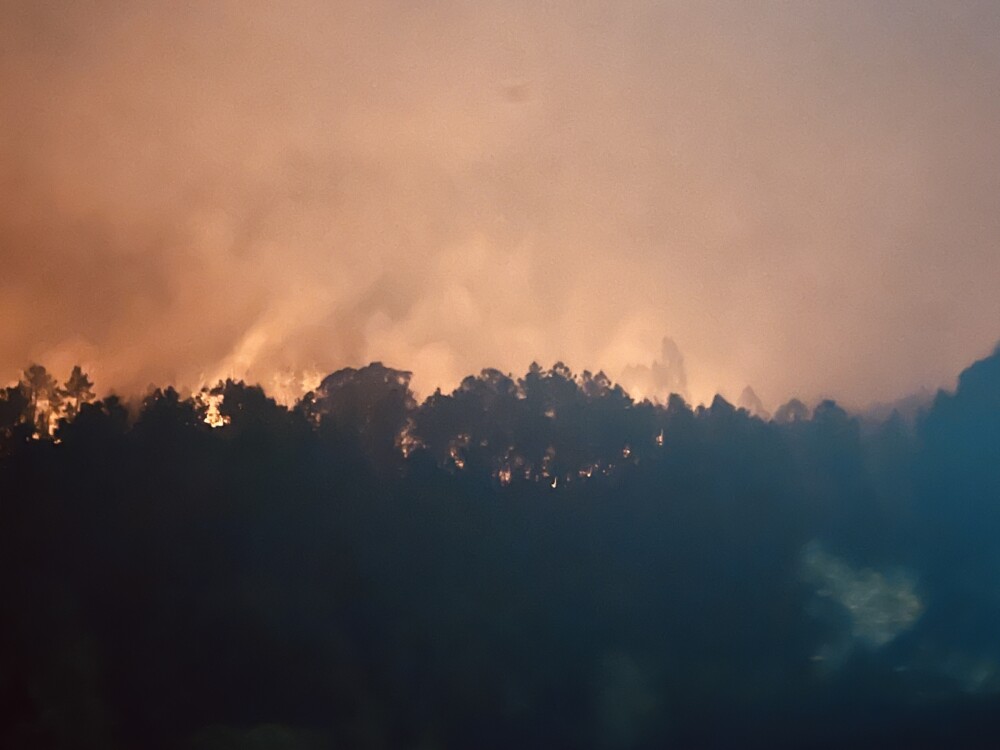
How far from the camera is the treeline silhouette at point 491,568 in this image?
223 centimetres

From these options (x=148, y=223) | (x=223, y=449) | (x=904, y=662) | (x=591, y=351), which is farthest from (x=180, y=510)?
(x=904, y=662)

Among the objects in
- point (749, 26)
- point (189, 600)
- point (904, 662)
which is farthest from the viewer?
point (749, 26)

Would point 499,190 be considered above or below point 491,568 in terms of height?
above

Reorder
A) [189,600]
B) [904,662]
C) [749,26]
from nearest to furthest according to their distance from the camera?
[189,600] → [904,662] → [749,26]

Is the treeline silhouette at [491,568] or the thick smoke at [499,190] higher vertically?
the thick smoke at [499,190]

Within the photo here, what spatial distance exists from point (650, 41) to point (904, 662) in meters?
1.98

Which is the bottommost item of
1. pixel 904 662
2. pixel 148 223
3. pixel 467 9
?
pixel 904 662

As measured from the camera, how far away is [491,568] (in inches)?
91.6

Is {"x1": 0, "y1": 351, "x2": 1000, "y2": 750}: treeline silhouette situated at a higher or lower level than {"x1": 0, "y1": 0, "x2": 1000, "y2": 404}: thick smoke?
lower

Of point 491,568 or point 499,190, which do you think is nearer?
point 491,568

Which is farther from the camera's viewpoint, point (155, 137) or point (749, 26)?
point (749, 26)

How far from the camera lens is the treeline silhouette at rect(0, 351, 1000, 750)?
2.23 meters

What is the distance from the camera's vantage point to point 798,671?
7.80 ft

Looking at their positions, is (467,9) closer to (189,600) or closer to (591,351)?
(591,351)
